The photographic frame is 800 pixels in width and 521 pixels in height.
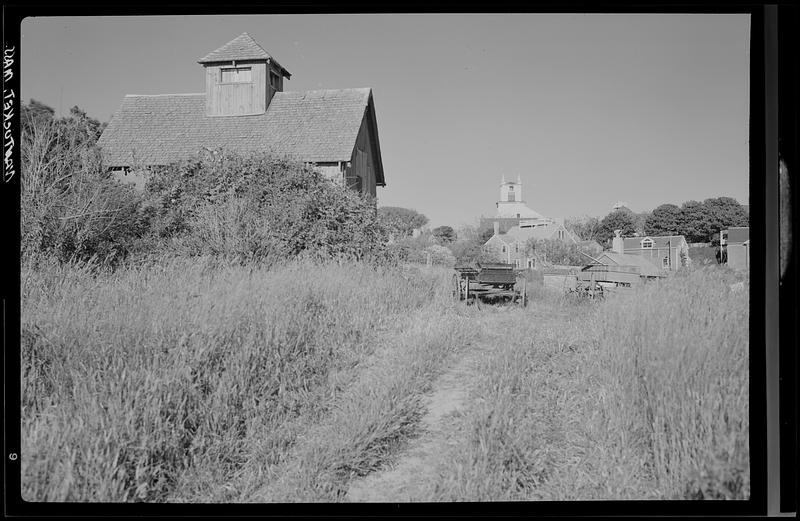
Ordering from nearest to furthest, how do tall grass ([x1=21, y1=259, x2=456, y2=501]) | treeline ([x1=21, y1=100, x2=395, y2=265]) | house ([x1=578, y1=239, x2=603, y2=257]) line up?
tall grass ([x1=21, y1=259, x2=456, y2=501])
house ([x1=578, y1=239, x2=603, y2=257])
treeline ([x1=21, y1=100, x2=395, y2=265])

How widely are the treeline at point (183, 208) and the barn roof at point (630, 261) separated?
8.45 ft

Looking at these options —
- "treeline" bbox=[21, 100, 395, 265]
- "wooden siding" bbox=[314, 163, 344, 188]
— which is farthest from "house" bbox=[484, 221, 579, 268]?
"wooden siding" bbox=[314, 163, 344, 188]

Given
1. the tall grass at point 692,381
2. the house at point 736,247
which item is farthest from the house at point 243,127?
the house at point 736,247

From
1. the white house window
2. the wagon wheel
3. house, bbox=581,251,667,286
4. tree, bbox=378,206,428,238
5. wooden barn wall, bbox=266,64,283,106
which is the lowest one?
the wagon wheel

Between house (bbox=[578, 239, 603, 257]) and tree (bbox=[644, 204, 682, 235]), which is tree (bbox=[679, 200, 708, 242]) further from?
house (bbox=[578, 239, 603, 257])

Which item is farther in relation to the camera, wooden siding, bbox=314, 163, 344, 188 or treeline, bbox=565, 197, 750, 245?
wooden siding, bbox=314, 163, 344, 188

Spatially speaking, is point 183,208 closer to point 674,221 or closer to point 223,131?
point 223,131

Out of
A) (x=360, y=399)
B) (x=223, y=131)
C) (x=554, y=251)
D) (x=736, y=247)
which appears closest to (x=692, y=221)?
(x=736, y=247)

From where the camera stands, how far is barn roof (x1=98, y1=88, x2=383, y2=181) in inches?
195

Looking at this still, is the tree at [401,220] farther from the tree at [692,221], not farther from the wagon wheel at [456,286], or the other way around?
the tree at [692,221]
